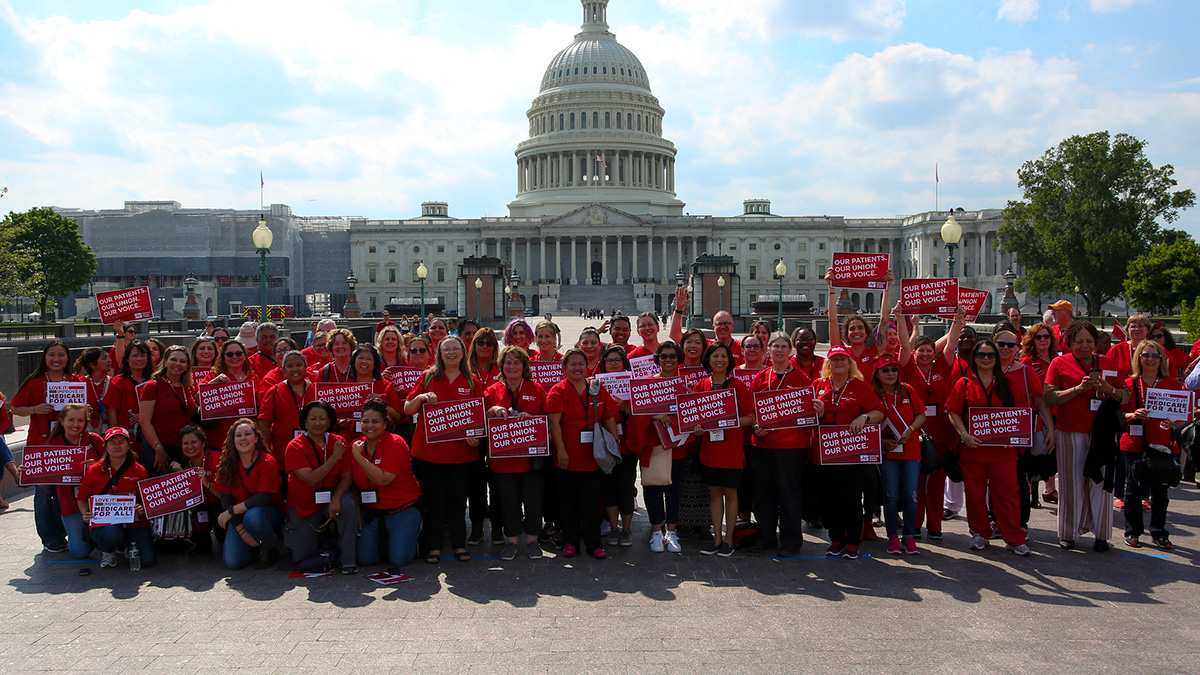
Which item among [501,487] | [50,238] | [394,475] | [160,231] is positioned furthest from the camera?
[160,231]

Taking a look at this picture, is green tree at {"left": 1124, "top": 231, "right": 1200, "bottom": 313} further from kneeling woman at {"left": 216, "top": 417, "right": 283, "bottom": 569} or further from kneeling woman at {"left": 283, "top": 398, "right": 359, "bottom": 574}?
kneeling woman at {"left": 216, "top": 417, "right": 283, "bottom": 569}

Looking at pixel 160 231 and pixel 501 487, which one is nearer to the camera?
pixel 501 487

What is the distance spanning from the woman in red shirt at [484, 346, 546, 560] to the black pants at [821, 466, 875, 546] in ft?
9.72

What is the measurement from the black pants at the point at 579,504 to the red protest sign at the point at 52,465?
4.79 meters

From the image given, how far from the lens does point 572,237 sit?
4213 inches

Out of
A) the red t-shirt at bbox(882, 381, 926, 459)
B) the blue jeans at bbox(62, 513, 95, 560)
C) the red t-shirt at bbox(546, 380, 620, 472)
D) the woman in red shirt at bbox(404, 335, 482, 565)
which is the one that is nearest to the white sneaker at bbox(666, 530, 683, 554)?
the red t-shirt at bbox(546, 380, 620, 472)

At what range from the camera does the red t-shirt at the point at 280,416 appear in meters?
8.87

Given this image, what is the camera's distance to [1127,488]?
8.88 metres

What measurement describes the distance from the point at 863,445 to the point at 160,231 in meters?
98.3

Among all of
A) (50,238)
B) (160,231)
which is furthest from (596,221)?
(50,238)

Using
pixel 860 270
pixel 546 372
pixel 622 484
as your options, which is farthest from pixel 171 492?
pixel 860 270

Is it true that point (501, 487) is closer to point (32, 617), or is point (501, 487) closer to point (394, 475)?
point (394, 475)

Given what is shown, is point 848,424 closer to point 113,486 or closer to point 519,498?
point 519,498

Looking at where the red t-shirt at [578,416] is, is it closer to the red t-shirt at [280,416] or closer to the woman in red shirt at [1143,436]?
the red t-shirt at [280,416]
